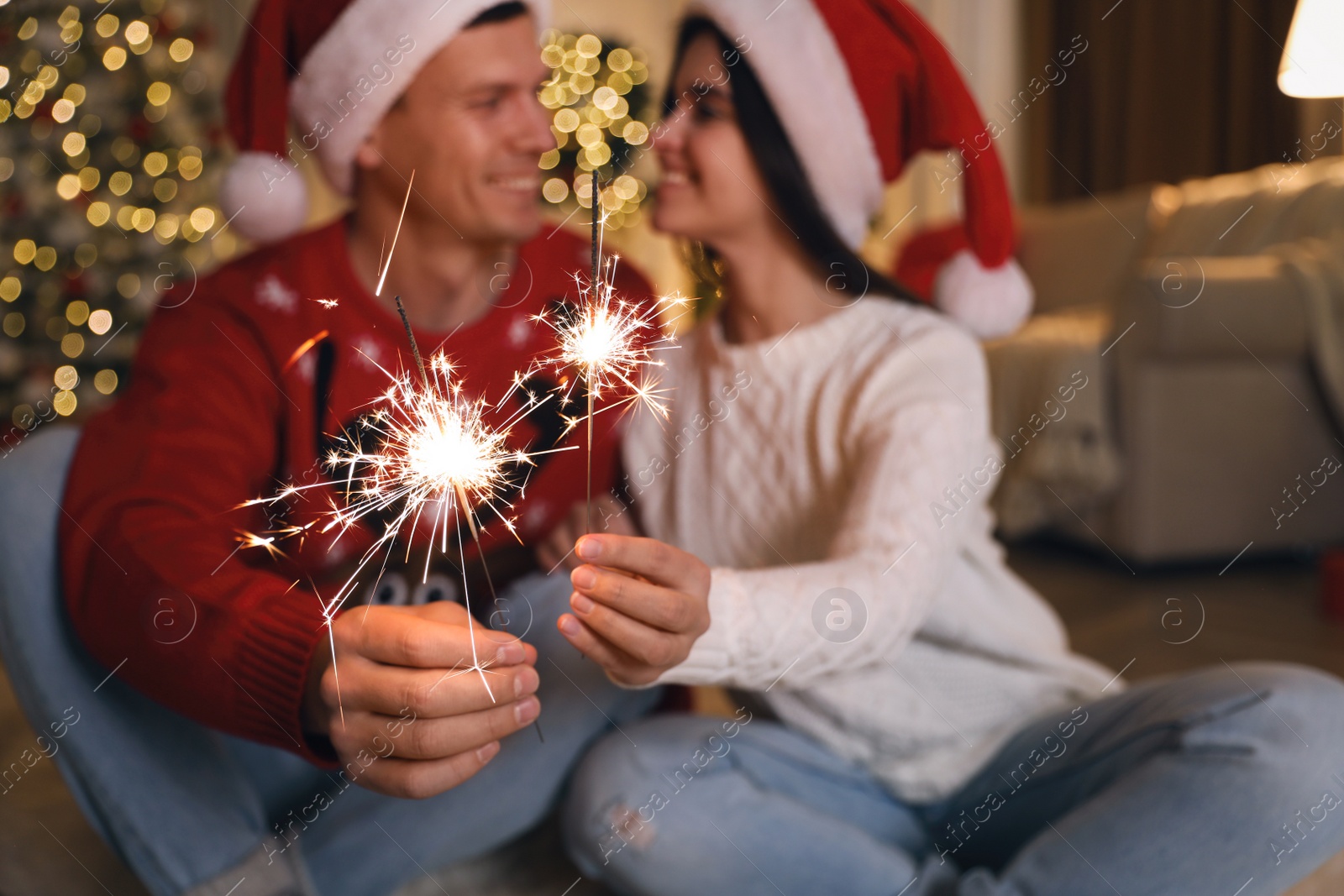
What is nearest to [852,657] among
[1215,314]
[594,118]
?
[594,118]

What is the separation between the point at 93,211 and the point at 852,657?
2493 millimetres

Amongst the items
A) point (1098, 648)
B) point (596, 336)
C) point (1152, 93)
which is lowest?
point (1098, 648)

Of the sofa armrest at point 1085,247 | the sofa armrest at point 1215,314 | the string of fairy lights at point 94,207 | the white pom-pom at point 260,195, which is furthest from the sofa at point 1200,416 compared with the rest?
the white pom-pom at point 260,195

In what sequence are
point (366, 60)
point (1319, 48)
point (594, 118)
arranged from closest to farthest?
point (366, 60) → point (1319, 48) → point (594, 118)

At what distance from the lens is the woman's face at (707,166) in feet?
2.34

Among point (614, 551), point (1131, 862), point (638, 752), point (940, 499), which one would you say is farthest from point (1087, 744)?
point (614, 551)

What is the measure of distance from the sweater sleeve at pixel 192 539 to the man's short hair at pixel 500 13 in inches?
10.2

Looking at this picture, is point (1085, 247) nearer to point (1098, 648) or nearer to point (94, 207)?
point (1098, 648)

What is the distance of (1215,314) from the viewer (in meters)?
1.63

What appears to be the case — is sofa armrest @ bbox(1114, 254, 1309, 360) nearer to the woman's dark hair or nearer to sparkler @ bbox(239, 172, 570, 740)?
the woman's dark hair

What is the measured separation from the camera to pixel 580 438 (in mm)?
609

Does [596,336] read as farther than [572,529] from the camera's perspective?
No

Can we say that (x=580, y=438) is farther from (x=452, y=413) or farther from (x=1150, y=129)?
(x=1150, y=129)

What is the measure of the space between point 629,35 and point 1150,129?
5.67 ft
